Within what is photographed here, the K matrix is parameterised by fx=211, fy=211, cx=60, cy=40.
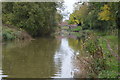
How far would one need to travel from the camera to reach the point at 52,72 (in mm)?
8570

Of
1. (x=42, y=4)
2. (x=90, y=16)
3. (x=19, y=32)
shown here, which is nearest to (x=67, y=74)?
(x=19, y=32)

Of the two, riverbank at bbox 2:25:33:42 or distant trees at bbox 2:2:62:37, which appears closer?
riverbank at bbox 2:25:33:42

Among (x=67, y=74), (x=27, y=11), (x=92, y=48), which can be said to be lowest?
(x=67, y=74)

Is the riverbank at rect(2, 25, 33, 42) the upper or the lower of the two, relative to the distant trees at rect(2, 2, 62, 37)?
lower

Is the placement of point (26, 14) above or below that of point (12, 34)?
above

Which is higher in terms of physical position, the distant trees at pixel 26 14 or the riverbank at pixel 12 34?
the distant trees at pixel 26 14

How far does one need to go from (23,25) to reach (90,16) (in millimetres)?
14034

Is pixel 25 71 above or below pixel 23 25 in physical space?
below

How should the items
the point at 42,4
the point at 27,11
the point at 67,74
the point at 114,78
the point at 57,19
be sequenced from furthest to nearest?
the point at 57,19 < the point at 42,4 < the point at 27,11 < the point at 67,74 < the point at 114,78

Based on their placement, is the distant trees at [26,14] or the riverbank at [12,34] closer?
the riverbank at [12,34]

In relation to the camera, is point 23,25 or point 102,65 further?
point 23,25

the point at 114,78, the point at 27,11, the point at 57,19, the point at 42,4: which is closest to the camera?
the point at 114,78

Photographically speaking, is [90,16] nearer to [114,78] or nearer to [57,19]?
[57,19]

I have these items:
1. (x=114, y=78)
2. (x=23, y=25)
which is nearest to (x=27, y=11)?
(x=23, y=25)
